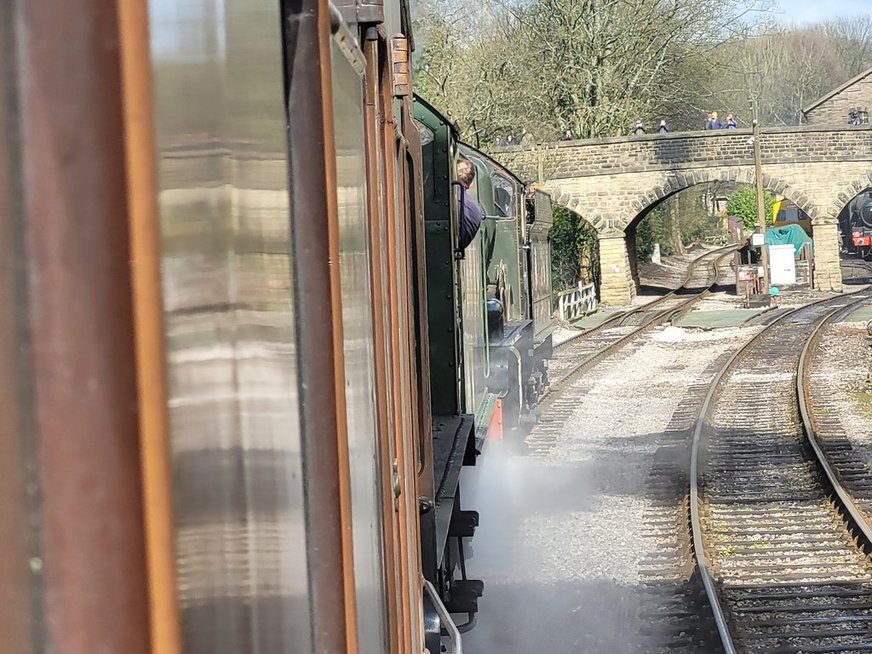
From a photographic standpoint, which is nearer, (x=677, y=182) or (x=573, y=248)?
(x=573, y=248)

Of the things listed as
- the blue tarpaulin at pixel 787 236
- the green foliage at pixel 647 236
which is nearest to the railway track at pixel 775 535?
the blue tarpaulin at pixel 787 236

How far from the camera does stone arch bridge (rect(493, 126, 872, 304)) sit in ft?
118

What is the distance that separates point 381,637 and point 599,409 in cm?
1248

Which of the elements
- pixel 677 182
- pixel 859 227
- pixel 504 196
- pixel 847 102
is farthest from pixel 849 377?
pixel 847 102

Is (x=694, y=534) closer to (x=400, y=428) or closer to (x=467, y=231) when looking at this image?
(x=467, y=231)

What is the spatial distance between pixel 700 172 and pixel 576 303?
31.0 feet

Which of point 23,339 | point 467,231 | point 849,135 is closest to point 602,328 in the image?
point 849,135

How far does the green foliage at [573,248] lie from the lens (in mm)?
34688

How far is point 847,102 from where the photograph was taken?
53.8 m

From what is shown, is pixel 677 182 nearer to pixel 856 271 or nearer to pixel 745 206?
pixel 856 271

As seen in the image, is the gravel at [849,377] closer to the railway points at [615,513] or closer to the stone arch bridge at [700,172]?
the railway points at [615,513]

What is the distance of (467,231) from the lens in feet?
21.3

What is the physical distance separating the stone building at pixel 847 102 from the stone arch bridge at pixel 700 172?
15.5 metres

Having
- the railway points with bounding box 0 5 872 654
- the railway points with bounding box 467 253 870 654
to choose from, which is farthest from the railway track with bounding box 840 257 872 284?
the railway points with bounding box 0 5 872 654
